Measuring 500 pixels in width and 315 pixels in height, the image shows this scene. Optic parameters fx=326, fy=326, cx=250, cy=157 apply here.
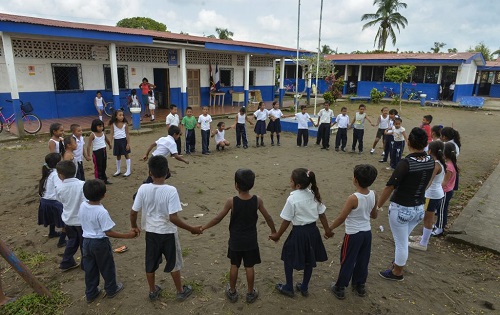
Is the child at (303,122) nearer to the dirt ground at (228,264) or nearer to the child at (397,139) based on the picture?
the child at (397,139)

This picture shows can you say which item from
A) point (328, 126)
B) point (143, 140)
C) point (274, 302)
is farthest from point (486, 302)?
point (143, 140)

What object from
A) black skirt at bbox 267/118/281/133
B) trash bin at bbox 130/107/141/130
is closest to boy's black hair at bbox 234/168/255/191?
black skirt at bbox 267/118/281/133

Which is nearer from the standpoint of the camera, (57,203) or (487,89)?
(57,203)

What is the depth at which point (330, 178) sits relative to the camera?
7.04 m

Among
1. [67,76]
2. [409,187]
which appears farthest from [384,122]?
[67,76]

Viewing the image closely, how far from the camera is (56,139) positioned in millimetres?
4719

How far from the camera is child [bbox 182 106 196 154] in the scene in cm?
852

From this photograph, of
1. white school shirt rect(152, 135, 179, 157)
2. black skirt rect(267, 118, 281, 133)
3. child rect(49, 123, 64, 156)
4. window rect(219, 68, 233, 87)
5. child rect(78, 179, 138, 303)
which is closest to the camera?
child rect(78, 179, 138, 303)

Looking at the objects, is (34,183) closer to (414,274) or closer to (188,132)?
(188,132)

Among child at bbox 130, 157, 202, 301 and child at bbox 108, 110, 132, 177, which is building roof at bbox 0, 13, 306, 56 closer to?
child at bbox 108, 110, 132, 177

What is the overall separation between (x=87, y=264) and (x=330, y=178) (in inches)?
206

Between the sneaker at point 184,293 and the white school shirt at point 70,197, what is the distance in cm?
125

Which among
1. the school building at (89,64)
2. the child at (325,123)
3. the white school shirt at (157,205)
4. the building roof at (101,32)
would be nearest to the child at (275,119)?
the child at (325,123)

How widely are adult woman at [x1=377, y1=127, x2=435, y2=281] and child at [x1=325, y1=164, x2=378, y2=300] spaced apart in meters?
0.29
